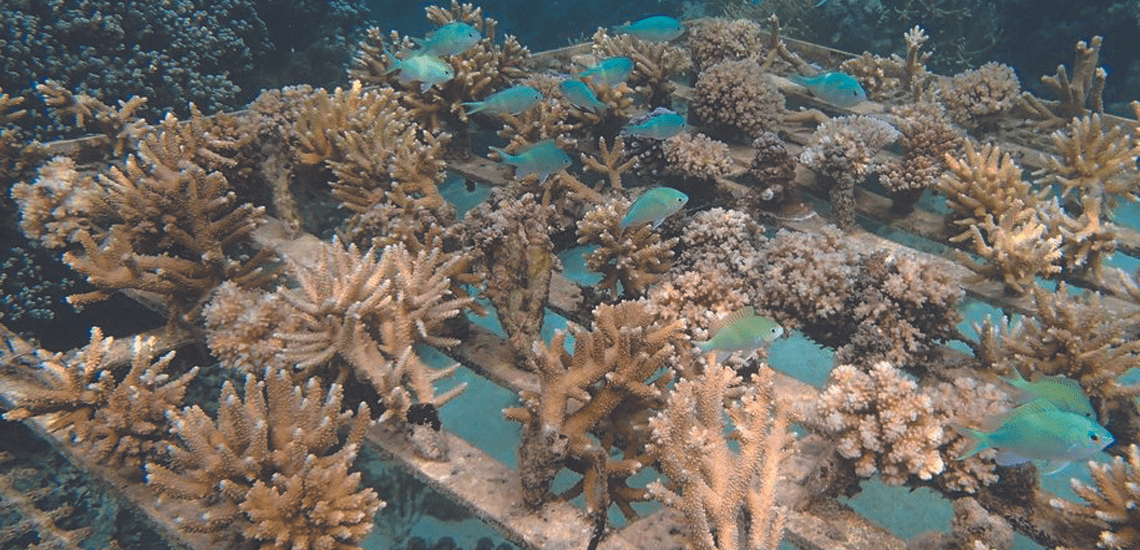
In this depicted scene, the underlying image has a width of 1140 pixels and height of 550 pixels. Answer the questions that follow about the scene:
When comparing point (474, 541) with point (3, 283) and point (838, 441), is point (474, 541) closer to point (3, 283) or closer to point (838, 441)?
point (838, 441)

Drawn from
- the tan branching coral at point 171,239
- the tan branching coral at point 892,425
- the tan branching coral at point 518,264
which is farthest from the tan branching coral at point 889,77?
the tan branching coral at point 171,239

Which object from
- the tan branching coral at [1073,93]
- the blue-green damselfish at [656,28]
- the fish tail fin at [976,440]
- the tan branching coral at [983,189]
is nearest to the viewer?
the fish tail fin at [976,440]

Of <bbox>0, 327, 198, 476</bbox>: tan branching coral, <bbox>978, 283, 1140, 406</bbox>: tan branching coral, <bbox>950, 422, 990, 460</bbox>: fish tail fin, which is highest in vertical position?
<bbox>950, 422, 990, 460</bbox>: fish tail fin

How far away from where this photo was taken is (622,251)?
14.0 ft

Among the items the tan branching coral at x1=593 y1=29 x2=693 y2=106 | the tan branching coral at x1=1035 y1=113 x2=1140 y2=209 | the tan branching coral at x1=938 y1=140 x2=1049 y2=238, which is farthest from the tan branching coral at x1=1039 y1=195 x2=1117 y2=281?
the tan branching coral at x1=593 y1=29 x2=693 y2=106

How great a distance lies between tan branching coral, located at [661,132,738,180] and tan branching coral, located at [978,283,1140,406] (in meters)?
2.33

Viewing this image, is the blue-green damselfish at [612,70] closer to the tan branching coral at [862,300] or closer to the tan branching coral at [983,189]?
the tan branching coral at [862,300]

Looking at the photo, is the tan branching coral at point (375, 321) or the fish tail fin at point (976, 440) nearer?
the fish tail fin at point (976, 440)

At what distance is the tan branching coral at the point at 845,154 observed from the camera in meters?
5.10

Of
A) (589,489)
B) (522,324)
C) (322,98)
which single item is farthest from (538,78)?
(589,489)

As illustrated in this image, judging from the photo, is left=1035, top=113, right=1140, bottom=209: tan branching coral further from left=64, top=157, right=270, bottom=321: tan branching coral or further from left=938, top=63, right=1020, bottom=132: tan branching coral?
left=64, top=157, right=270, bottom=321: tan branching coral

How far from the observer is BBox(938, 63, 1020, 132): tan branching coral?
6.38 metres

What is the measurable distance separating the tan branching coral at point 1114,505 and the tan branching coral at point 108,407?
454 centimetres

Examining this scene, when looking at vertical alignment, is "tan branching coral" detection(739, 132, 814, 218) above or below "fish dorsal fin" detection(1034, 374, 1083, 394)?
above
